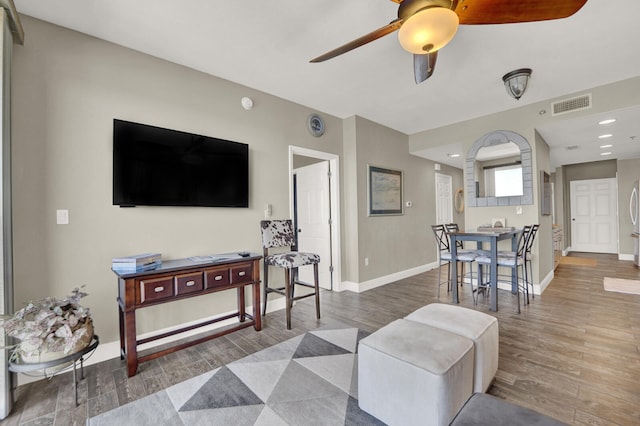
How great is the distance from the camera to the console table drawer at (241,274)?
262 centimetres

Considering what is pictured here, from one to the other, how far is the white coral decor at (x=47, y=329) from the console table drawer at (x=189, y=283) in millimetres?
599

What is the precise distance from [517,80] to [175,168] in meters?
3.57

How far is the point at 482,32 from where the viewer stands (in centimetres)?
235

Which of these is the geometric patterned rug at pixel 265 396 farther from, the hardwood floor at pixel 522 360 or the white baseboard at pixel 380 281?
the white baseboard at pixel 380 281

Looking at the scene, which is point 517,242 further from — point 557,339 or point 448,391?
point 448,391

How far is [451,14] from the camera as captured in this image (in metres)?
1.42

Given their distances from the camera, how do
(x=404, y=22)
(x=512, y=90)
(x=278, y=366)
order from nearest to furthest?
1. (x=404, y=22)
2. (x=278, y=366)
3. (x=512, y=90)

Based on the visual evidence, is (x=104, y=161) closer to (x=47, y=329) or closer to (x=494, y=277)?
(x=47, y=329)

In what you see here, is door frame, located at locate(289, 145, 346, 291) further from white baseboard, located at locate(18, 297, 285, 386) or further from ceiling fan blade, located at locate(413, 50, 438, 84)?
ceiling fan blade, located at locate(413, 50, 438, 84)

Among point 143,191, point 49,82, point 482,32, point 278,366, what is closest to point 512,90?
point 482,32

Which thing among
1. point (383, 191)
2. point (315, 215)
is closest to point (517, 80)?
point (383, 191)

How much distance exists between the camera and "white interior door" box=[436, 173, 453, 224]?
20.1 feet

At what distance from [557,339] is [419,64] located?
8.71 ft

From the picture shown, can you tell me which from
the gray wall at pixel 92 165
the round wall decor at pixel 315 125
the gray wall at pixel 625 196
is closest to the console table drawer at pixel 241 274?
the gray wall at pixel 92 165
